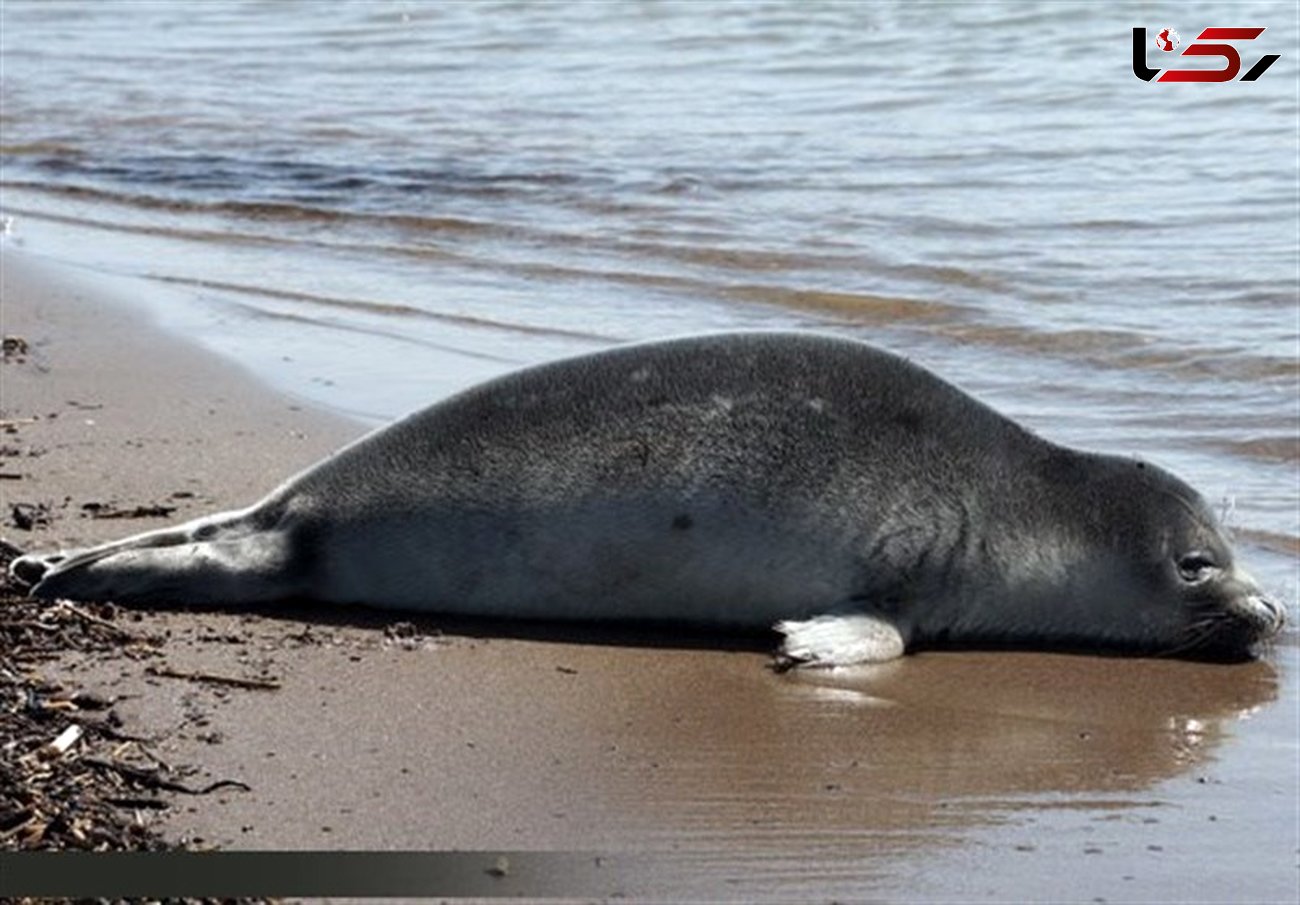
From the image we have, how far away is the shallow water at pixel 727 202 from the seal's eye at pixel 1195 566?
27 centimetres

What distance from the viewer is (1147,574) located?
622 cm

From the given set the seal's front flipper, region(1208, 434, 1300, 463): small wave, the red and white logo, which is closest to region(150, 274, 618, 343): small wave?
region(1208, 434, 1300, 463): small wave

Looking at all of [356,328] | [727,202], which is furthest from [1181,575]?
[727,202]

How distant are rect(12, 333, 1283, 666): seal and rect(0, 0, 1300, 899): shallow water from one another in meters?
0.61

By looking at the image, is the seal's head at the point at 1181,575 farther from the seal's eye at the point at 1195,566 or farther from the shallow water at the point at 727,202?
the shallow water at the point at 727,202

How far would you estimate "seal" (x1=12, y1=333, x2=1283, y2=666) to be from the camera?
584 cm

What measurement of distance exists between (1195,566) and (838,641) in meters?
1.07

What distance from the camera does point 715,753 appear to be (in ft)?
16.0

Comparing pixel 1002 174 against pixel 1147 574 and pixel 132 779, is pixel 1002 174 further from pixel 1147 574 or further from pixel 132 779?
pixel 132 779

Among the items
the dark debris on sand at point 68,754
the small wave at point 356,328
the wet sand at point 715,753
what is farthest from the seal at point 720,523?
the small wave at point 356,328

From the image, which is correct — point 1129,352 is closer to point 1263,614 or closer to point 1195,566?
point 1195,566

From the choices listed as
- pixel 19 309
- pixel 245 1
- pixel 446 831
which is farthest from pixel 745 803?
pixel 245 1

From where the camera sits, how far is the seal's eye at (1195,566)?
6.17 m

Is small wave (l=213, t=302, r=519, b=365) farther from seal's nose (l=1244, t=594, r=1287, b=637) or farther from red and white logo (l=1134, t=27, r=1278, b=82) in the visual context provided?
red and white logo (l=1134, t=27, r=1278, b=82)
